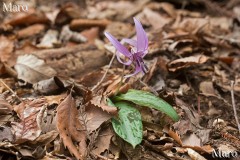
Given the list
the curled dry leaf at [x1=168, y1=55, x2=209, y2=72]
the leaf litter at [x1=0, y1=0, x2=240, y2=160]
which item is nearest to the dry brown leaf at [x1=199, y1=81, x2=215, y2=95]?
the leaf litter at [x1=0, y1=0, x2=240, y2=160]

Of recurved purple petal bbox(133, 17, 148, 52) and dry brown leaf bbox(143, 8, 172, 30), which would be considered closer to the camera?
recurved purple petal bbox(133, 17, 148, 52)

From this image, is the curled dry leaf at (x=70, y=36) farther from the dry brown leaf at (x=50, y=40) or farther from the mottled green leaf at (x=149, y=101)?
the mottled green leaf at (x=149, y=101)

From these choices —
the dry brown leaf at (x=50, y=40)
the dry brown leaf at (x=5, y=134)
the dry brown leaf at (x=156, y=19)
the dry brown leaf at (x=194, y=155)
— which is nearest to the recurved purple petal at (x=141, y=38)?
the dry brown leaf at (x=194, y=155)

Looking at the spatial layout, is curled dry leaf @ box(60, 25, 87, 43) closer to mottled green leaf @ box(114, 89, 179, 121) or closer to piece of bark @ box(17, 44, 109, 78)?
piece of bark @ box(17, 44, 109, 78)

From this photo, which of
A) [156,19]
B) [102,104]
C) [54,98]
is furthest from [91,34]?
[102,104]

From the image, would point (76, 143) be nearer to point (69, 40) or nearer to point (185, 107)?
point (185, 107)

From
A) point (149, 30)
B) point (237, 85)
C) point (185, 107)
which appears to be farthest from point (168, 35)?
point (185, 107)
